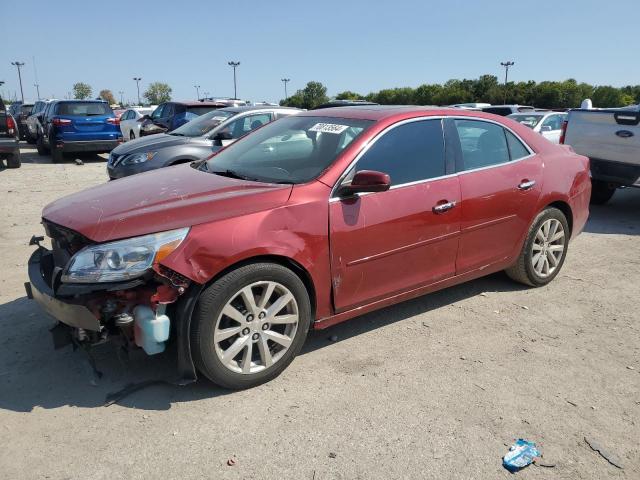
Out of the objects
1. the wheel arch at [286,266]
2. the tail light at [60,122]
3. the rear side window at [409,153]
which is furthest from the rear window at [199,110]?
the wheel arch at [286,266]

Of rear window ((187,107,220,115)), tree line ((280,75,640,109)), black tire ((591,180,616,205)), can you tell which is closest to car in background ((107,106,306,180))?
rear window ((187,107,220,115))

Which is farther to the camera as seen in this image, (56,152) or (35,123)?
(35,123)

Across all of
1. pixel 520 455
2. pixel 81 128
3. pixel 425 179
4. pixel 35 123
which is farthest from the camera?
pixel 35 123

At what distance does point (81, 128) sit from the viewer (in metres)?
15.0

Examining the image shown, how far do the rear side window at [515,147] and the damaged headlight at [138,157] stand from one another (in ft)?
18.0

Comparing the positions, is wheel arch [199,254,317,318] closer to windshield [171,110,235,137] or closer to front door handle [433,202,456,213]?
front door handle [433,202,456,213]

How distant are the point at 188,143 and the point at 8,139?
7576mm

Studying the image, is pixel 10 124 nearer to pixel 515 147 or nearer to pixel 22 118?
pixel 22 118

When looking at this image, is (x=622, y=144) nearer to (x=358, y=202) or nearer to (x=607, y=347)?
(x=607, y=347)

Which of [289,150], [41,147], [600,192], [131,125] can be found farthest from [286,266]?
[131,125]

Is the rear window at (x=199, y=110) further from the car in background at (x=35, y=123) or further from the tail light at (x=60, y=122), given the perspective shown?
the car in background at (x=35, y=123)

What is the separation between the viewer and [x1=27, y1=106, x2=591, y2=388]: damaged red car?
2932 mm

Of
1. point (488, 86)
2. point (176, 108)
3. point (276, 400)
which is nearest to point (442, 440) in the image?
point (276, 400)

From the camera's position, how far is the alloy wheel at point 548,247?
4.77m
